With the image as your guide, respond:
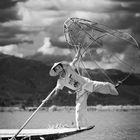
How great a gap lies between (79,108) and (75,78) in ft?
2.87

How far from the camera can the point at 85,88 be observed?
1346 centimetres

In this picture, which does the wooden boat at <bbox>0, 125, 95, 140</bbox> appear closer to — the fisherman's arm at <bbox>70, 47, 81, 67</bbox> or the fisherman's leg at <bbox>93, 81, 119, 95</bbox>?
the fisherman's leg at <bbox>93, 81, 119, 95</bbox>

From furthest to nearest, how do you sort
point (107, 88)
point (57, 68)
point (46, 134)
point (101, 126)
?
point (101, 126)
point (46, 134)
point (57, 68)
point (107, 88)

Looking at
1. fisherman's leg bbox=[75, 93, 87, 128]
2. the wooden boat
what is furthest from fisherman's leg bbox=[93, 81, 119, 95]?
the wooden boat

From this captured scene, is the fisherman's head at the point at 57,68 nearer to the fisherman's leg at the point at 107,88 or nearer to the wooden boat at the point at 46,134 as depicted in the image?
the fisherman's leg at the point at 107,88

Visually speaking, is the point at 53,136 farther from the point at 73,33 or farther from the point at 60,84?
the point at 73,33

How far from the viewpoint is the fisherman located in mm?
13414

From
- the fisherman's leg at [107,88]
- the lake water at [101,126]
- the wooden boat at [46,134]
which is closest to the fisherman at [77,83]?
the fisherman's leg at [107,88]

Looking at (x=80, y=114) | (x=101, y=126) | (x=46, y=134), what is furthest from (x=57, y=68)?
(x=101, y=126)

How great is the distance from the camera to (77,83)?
1355 cm

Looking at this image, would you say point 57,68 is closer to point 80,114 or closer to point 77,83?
point 77,83

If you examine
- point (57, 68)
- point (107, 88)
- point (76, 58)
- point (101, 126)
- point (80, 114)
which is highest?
point (76, 58)

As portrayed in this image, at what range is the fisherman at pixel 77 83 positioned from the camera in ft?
44.0

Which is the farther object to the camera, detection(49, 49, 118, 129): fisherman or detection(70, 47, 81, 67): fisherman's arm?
detection(70, 47, 81, 67): fisherman's arm
